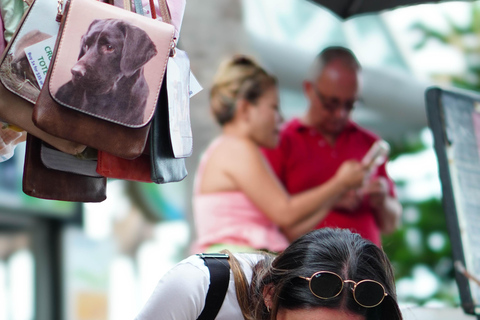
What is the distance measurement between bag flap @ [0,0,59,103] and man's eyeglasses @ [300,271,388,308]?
0.70m

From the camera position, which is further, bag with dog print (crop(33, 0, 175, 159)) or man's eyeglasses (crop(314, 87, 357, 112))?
man's eyeglasses (crop(314, 87, 357, 112))

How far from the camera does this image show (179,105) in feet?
5.29

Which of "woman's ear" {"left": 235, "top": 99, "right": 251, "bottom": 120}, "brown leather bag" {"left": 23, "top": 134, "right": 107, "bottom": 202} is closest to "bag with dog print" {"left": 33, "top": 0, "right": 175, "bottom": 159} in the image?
"brown leather bag" {"left": 23, "top": 134, "right": 107, "bottom": 202}

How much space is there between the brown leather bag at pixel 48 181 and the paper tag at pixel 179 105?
258 millimetres

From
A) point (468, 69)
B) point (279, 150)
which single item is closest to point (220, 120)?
point (279, 150)

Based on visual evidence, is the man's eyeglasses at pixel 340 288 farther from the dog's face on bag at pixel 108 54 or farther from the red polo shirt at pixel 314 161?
the red polo shirt at pixel 314 161

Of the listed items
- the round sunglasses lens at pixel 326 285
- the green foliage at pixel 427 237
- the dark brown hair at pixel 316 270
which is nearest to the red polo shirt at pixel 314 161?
the dark brown hair at pixel 316 270

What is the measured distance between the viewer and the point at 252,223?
273cm

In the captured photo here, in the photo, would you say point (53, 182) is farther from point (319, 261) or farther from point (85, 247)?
point (85, 247)

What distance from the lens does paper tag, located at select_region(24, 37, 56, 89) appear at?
4.83ft

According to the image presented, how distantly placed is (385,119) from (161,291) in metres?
6.46

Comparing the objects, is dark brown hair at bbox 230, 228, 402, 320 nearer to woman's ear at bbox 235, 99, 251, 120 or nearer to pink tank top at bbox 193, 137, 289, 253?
pink tank top at bbox 193, 137, 289, 253

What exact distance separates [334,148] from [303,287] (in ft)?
5.63

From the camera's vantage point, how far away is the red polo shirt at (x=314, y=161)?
3.05 meters
